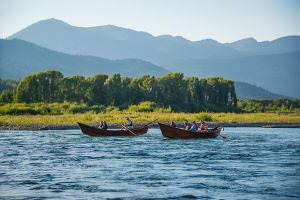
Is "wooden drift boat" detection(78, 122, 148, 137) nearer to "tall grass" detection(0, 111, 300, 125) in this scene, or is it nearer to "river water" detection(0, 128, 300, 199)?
"river water" detection(0, 128, 300, 199)

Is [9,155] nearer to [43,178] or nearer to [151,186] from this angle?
[43,178]

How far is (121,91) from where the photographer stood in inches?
4567

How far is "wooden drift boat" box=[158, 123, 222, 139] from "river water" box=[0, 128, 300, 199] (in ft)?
23.5

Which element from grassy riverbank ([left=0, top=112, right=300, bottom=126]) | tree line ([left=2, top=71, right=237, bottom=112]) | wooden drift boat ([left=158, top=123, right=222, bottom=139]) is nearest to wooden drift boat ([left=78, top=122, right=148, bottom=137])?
wooden drift boat ([left=158, top=123, right=222, bottom=139])

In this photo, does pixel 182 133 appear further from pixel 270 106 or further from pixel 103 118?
pixel 270 106

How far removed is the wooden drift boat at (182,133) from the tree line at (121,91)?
182ft

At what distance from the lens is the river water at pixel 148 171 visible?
24.0 m

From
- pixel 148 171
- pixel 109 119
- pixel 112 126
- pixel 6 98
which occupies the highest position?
pixel 6 98

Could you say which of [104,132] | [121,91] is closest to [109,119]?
[104,132]

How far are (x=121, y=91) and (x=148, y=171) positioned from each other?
283 feet

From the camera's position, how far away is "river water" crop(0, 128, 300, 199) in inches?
945

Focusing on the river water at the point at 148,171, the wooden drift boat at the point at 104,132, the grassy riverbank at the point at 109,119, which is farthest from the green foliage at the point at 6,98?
the river water at the point at 148,171

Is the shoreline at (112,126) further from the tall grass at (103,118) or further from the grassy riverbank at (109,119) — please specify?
the tall grass at (103,118)

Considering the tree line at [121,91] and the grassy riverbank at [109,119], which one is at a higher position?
the tree line at [121,91]
